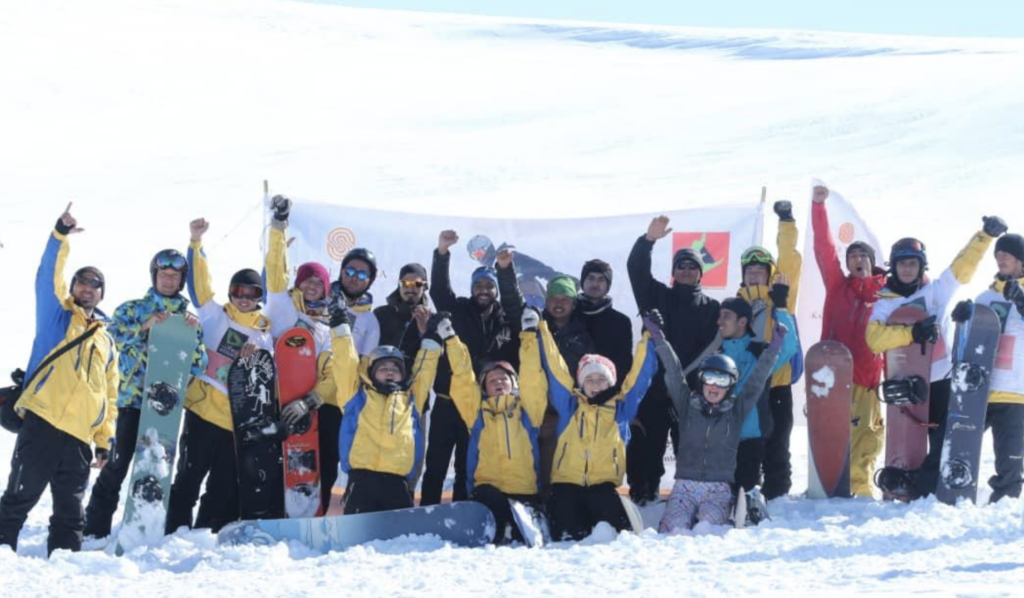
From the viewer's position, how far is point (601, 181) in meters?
22.8

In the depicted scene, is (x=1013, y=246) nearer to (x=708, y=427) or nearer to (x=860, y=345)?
(x=860, y=345)

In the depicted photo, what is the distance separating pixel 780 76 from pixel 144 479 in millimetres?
34678

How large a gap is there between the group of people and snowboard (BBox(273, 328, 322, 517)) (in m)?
0.09

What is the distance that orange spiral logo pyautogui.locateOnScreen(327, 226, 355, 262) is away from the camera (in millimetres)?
7965

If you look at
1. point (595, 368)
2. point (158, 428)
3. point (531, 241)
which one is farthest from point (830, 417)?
point (158, 428)

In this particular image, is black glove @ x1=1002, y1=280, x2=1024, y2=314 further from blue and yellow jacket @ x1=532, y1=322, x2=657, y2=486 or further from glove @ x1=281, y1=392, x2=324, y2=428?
glove @ x1=281, y1=392, x2=324, y2=428

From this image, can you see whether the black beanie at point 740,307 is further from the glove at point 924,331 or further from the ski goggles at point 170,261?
the ski goggles at point 170,261

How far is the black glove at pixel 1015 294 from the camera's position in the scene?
A: 21.5 ft

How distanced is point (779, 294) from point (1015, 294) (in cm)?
119

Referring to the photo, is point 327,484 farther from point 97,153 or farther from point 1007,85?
point 1007,85

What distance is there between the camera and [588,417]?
6.25 metres

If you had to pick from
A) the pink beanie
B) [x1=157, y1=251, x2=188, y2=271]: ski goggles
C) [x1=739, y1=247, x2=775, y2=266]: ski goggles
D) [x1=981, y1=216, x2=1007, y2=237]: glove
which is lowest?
the pink beanie

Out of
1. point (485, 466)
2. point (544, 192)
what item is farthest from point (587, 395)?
point (544, 192)

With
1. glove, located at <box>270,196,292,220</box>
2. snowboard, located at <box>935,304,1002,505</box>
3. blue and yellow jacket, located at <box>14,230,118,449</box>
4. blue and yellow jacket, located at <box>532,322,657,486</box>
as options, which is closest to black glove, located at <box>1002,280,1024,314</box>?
snowboard, located at <box>935,304,1002,505</box>
